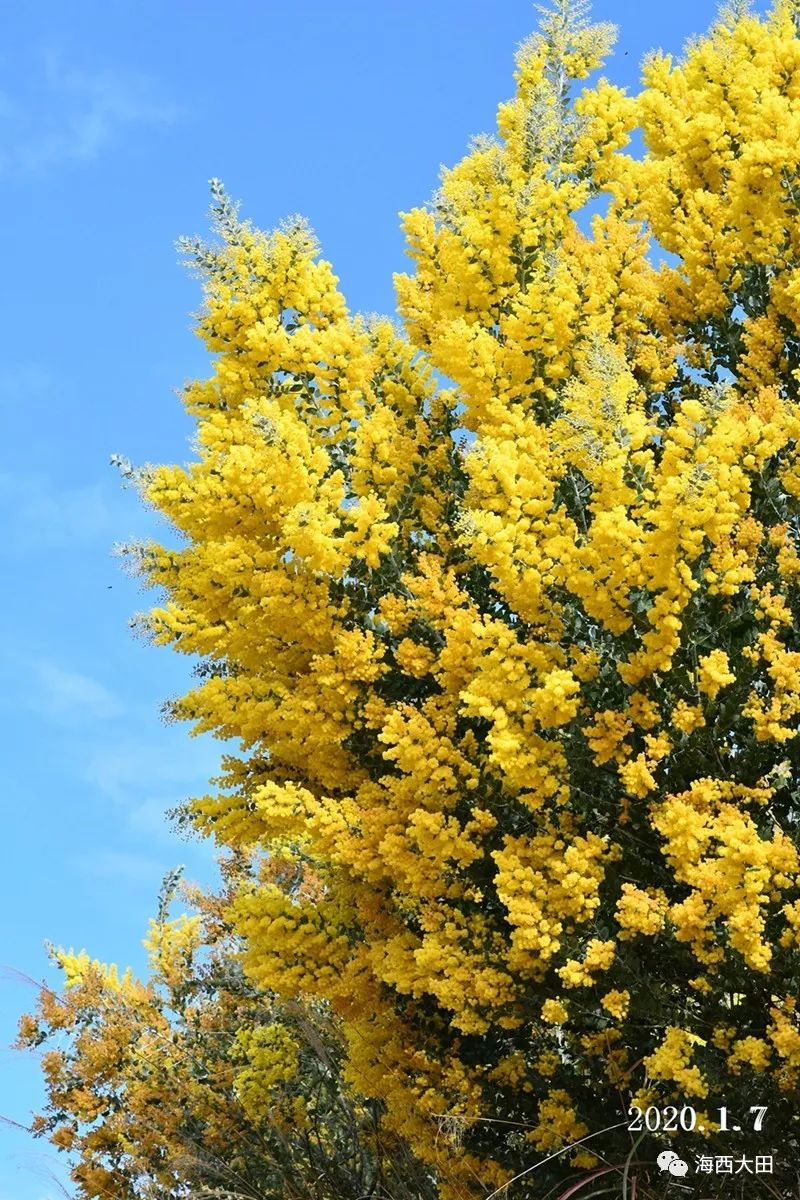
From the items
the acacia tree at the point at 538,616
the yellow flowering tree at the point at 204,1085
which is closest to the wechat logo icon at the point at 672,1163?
the acacia tree at the point at 538,616

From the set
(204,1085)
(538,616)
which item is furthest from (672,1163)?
(204,1085)

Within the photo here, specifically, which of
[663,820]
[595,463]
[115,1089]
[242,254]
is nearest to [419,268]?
[242,254]

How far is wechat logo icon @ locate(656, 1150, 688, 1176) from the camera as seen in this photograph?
28.1ft

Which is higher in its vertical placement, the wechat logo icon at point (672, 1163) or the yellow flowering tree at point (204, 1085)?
the yellow flowering tree at point (204, 1085)

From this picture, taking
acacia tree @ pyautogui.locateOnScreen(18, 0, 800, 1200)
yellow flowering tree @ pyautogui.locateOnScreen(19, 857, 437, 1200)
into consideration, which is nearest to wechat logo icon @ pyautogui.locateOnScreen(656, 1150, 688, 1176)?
acacia tree @ pyautogui.locateOnScreen(18, 0, 800, 1200)

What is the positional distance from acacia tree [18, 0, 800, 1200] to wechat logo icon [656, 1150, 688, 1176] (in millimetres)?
142

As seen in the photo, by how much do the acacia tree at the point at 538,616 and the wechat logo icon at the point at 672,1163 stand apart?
0.14 m

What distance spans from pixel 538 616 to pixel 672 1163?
3.48 m

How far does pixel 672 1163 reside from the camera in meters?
8.66

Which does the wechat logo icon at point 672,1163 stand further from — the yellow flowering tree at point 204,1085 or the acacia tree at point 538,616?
the yellow flowering tree at point 204,1085

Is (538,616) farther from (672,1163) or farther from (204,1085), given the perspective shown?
(204,1085)

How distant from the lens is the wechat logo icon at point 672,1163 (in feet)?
28.1

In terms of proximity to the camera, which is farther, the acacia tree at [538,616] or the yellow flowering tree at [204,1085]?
the yellow flowering tree at [204,1085]

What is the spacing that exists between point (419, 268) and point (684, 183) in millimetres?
2327
